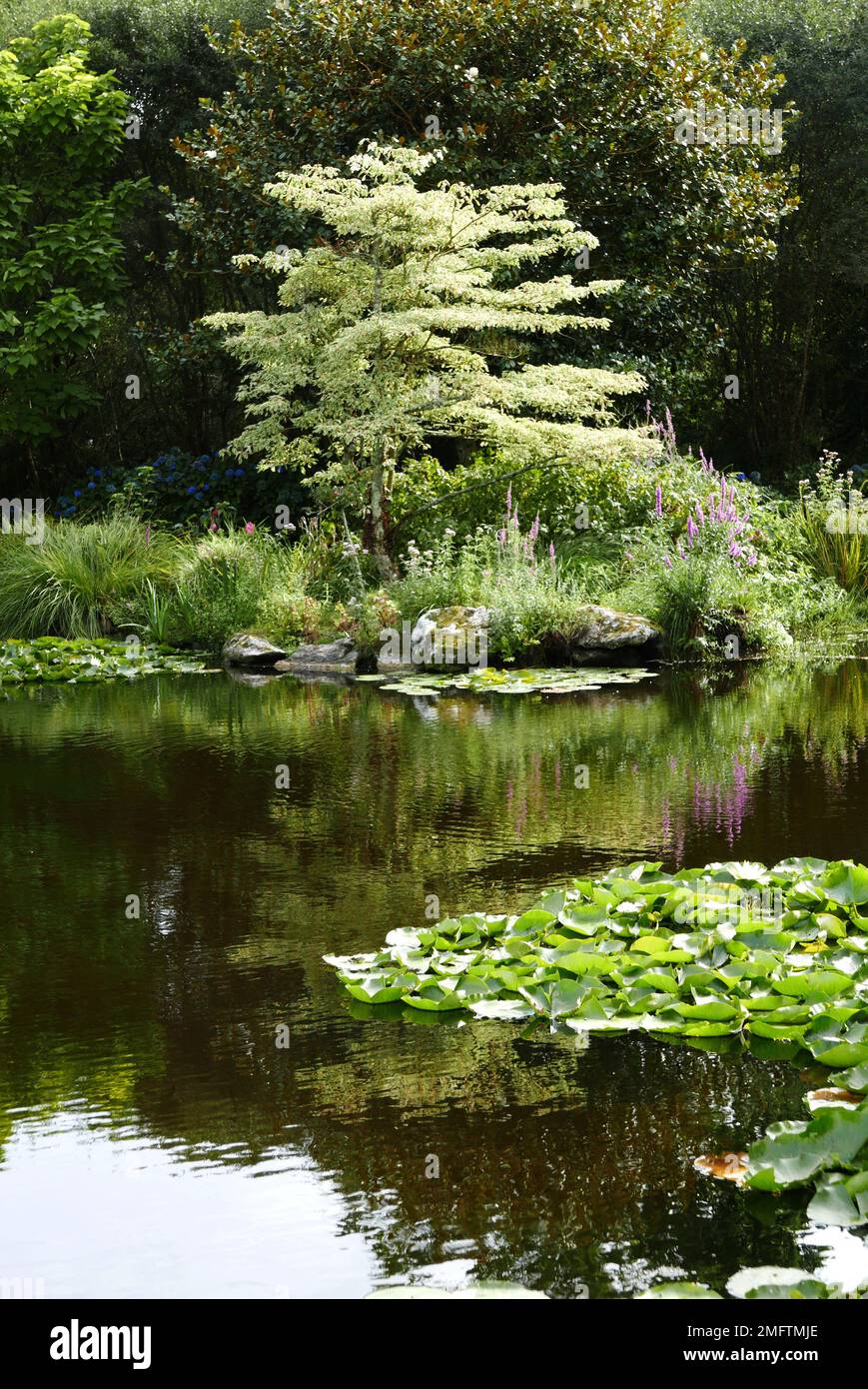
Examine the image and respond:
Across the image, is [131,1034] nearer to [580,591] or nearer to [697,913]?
[697,913]

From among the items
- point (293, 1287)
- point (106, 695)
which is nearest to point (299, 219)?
point (106, 695)

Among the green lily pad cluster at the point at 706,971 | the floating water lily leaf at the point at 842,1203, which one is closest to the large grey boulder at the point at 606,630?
the green lily pad cluster at the point at 706,971

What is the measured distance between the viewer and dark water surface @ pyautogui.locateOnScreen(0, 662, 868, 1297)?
205 centimetres

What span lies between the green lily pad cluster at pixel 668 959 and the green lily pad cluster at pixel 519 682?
4.97 m

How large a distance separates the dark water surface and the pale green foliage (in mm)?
5282

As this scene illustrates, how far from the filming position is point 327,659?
1073 centimetres

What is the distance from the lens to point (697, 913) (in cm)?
346

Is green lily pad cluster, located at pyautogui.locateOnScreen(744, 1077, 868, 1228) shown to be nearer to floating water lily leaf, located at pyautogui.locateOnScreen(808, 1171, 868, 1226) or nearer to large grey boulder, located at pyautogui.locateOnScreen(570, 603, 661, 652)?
floating water lily leaf, located at pyautogui.locateOnScreen(808, 1171, 868, 1226)

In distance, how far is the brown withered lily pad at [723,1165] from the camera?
7.34 feet

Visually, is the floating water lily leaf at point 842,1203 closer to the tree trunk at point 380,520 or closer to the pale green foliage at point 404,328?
the pale green foliage at point 404,328

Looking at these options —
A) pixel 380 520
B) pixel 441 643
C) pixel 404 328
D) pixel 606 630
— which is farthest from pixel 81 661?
pixel 606 630

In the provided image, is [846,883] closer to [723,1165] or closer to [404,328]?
[723,1165]

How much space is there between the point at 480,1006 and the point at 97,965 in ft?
3.38

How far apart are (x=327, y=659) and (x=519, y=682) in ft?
7.49
